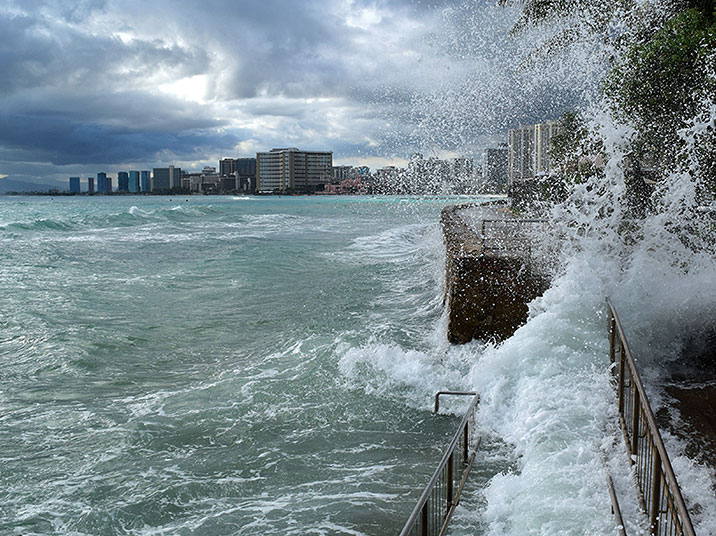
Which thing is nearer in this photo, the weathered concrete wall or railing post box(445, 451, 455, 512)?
railing post box(445, 451, 455, 512)

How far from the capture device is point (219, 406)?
7285 mm

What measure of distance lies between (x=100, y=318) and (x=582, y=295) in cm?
972

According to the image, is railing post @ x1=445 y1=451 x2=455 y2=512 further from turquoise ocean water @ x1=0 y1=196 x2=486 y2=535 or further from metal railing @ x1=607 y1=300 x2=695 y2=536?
metal railing @ x1=607 y1=300 x2=695 y2=536

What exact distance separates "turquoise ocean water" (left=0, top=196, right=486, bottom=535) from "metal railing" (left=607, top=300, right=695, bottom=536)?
1.78 m

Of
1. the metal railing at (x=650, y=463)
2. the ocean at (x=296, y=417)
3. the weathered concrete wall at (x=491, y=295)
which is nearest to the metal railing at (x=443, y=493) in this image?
the ocean at (x=296, y=417)

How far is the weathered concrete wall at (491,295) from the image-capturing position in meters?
8.68

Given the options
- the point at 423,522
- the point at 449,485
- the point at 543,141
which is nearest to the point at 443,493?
the point at 449,485

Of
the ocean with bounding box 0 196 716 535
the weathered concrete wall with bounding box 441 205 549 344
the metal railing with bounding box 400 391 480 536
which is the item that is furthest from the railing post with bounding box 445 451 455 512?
the weathered concrete wall with bounding box 441 205 549 344

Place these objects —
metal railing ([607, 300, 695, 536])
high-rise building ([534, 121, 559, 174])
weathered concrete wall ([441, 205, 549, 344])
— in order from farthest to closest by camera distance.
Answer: high-rise building ([534, 121, 559, 174]) < weathered concrete wall ([441, 205, 549, 344]) < metal railing ([607, 300, 695, 536])

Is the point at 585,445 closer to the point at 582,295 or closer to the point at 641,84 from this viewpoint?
the point at 582,295

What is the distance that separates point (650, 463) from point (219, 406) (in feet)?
16.5

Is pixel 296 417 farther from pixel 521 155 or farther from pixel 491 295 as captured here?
pixel 521 155

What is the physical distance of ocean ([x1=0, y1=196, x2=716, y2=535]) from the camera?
4.68m

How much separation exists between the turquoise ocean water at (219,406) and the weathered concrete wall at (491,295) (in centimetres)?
83
